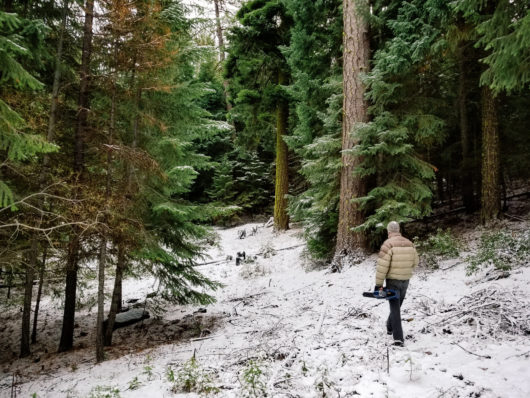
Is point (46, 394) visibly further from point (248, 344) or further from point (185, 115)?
point (185, 115)

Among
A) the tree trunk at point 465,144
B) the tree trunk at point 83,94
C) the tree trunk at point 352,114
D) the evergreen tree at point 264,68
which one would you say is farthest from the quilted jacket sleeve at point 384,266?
the evergreen tree at point 264,68

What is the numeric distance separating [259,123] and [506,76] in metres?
13.4

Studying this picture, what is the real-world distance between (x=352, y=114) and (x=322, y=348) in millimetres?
6776

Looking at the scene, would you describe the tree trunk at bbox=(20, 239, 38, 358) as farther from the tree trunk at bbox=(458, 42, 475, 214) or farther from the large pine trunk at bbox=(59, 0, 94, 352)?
the tree trunk at bbox=(458, 42, 475, 214)

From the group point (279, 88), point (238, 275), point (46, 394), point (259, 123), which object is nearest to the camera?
point (46, 394)

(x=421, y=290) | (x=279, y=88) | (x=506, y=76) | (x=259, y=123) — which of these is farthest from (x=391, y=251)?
(x=259, y=123)

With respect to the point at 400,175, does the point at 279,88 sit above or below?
above

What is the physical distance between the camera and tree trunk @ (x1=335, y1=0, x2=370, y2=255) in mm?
9375

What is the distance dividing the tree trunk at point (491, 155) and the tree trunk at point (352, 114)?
372cm

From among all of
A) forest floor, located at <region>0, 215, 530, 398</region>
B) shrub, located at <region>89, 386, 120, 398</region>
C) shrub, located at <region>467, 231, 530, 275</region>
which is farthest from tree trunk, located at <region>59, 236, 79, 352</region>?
shrub, located at <region>467, 231, 530, 275</region>

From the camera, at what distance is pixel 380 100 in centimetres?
903

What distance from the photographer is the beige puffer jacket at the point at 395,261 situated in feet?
16.2

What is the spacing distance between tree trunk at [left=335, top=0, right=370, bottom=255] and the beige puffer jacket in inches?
171

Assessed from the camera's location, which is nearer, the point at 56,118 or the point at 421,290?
the point at 421,290
